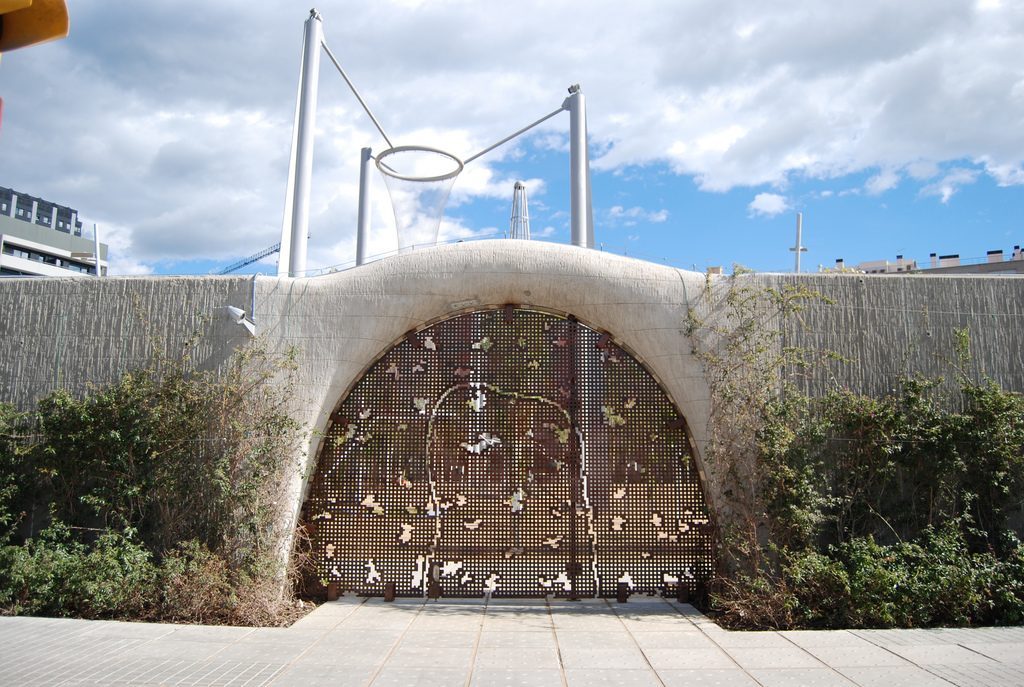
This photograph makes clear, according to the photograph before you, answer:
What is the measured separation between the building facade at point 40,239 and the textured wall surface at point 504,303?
139 ft

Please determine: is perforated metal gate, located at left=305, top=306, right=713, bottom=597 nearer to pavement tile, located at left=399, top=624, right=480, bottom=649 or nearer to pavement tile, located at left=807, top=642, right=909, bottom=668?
pavement tile, located at left=399, top=624, right=480, bottom=649

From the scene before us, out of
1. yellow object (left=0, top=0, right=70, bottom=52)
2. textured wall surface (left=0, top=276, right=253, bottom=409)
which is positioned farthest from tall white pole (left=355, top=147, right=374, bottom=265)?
yellow object (left=0, top=0, right=70, bottom=52)

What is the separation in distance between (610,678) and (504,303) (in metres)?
3.74

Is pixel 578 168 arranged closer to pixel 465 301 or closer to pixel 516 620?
pixel 465 301

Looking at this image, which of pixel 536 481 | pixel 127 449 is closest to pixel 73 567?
pixel 127 449

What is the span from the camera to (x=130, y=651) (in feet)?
16.7

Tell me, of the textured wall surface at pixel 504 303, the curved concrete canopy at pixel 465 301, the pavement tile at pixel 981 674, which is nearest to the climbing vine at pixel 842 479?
the textured wall surface at pixel 504 303

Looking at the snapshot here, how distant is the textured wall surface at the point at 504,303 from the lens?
707 centimetres

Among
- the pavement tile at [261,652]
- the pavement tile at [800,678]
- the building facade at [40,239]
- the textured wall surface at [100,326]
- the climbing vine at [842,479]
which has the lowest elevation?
the pavement tile at [800,678]

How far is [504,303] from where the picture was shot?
726 cm

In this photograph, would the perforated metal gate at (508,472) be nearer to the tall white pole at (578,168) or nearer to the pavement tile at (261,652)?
the pavement tile at (261,652)

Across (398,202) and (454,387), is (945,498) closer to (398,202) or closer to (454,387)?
(454,387)

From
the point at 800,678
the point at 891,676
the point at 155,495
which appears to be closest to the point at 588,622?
the point at 800,678

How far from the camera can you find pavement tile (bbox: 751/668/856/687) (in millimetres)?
4492
